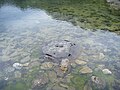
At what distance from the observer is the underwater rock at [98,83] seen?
7.10 m

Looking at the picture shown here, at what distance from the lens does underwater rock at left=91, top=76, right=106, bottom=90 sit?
7102mm

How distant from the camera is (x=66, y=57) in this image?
8.82 meters

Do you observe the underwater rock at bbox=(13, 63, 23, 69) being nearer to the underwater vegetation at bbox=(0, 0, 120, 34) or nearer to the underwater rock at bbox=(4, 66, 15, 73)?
the underwater rock at bbox=(4, 66, 15, 73)

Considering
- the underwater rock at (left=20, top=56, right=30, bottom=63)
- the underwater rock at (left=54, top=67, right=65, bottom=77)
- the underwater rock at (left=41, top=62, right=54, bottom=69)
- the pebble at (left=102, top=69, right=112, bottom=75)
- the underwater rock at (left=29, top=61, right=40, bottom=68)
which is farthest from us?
the underwater rock at (left=20, top=56, right=30, bottom=63)

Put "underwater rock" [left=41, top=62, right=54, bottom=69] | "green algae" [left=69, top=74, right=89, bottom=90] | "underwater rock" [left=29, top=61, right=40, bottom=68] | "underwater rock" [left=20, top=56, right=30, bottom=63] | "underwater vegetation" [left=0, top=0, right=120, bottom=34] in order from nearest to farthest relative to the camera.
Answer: "green algae" [left=69, top=74, right=89, bottom=90] → "underwater rock" [left=41, top=62, right=54, bottom=69] → "underwater rock" [left=29, top=61, right=40, bottom=68] → "underwater rock" [left=20, top=56, right=30, bottom=63] → "underwater vegetation" [left=0, top=0, right=120, bottom=34]

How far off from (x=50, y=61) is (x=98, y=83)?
245cm

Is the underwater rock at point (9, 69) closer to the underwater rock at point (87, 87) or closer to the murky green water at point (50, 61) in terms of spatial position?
the murky green water at point (50, 61)

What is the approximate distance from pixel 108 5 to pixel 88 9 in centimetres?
267

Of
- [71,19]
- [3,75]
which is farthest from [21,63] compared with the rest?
[71,19]

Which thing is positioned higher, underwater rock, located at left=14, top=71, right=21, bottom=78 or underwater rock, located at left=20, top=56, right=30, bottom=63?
underwater rock, located at left=20, top=56, right=30, bottom=63

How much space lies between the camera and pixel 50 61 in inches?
341

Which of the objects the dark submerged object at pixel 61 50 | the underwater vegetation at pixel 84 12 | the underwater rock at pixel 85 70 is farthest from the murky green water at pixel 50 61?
the underwater vegetation at pixel 84 12

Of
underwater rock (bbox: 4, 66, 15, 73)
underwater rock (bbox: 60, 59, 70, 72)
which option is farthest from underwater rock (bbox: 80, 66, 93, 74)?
underwater rock (bbox: 4, 66, 15, 73)

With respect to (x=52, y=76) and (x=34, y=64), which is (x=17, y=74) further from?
(x=52, y=76)
